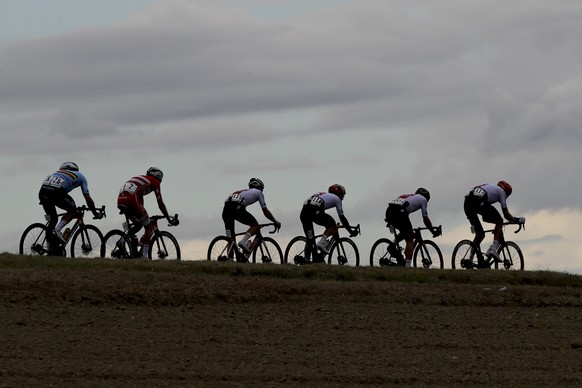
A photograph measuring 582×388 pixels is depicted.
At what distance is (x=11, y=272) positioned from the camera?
25.0m

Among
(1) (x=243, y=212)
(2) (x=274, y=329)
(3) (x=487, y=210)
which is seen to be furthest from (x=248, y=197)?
(2) (x=274, y=329)

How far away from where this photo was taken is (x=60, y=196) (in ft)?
96.3

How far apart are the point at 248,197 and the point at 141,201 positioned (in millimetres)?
2483

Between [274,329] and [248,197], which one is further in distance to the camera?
[248,197]

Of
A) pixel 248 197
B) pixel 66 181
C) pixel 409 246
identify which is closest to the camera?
pixel 66 181

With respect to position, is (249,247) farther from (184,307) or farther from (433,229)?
(184,307)

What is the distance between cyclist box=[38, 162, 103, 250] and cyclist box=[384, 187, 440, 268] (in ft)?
22.8

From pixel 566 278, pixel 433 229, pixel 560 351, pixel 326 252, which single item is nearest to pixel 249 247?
pixel 326 252

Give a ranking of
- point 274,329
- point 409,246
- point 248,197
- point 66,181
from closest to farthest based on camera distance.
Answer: point 274,329 < point 66,181 < point 248,197 < point 409,246

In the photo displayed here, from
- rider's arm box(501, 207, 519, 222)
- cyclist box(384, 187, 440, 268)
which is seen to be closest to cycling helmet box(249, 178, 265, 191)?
cyclist box(384, 187, 440, 268)

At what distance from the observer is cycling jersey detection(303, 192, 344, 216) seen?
31.9 meters

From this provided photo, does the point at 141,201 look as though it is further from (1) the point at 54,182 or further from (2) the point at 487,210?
(2) the point at 487,210

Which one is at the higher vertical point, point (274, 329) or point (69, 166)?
point (69, 166)

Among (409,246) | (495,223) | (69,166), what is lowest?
(409,246)
